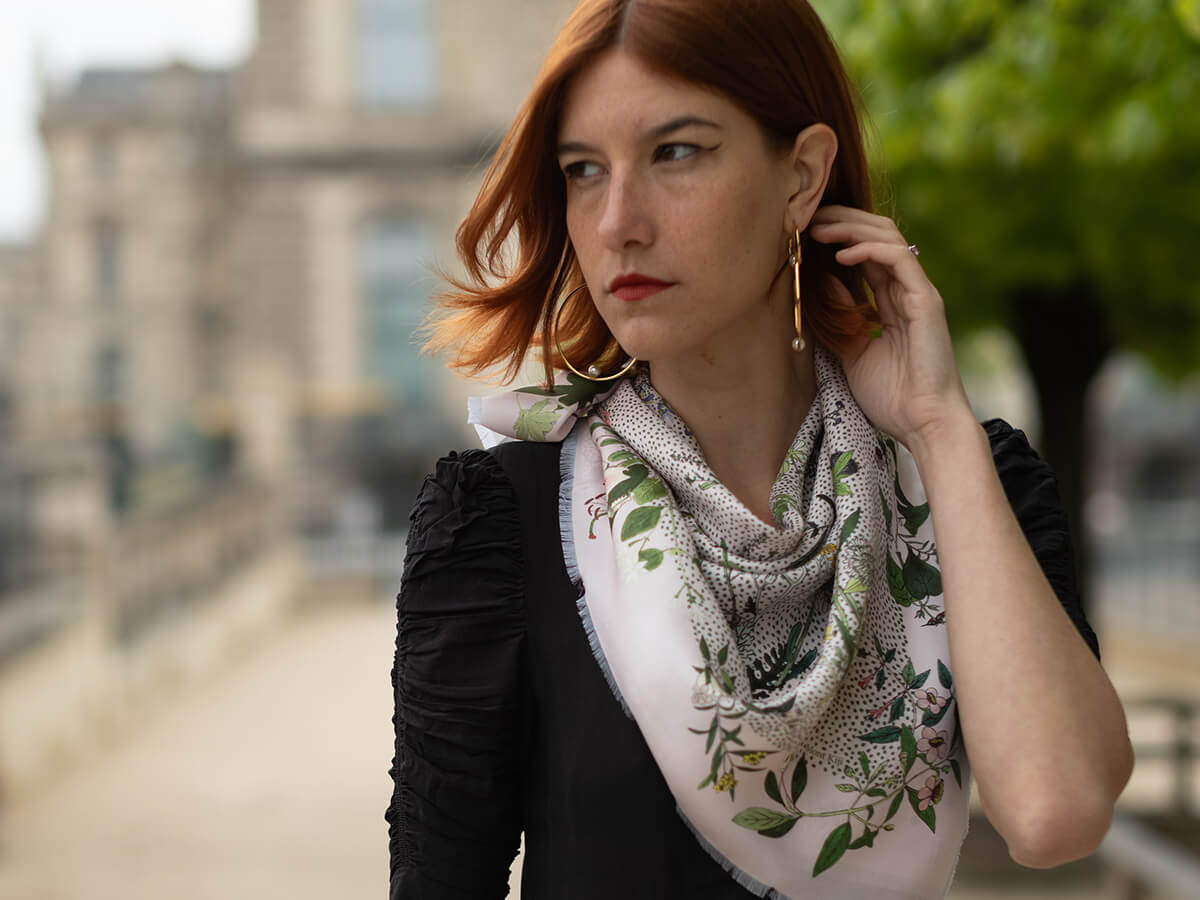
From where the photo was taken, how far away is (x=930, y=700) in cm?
155

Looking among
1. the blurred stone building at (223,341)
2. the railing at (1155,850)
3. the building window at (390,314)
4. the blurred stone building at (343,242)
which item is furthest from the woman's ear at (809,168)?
the building window at (390,314)

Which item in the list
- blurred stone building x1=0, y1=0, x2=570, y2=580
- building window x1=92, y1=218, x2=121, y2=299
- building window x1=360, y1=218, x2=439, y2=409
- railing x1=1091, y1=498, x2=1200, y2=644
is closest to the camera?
railing x1=1091, y1=498, x2=1200, y2=644

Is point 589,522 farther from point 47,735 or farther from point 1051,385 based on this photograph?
point 47,735

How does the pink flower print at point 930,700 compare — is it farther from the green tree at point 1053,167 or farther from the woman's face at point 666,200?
the green tree at point 1053,167

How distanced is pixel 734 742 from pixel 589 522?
32 centimetres

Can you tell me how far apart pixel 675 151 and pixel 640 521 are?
16.8 inches

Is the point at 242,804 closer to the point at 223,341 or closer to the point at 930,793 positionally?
the point at 930,793

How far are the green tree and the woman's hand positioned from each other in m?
0.23

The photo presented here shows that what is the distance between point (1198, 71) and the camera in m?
3.77

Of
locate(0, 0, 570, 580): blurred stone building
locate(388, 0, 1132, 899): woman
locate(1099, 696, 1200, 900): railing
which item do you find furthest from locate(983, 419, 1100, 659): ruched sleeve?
locate(0, 0, 570, 580): blurred stone building

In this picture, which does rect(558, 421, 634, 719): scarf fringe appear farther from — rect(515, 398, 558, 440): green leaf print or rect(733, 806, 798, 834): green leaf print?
rect(733, 806, 798, 834): green leaf print

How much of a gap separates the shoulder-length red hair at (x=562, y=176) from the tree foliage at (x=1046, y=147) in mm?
1286

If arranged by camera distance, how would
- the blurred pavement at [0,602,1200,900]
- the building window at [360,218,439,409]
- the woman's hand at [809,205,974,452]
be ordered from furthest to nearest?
the building window at [360,218,439,409]
the blurred pavement at [0,602,1200,900]
the woman's hand at [809,205,974,452]

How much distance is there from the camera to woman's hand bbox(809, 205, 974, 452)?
1634mm
